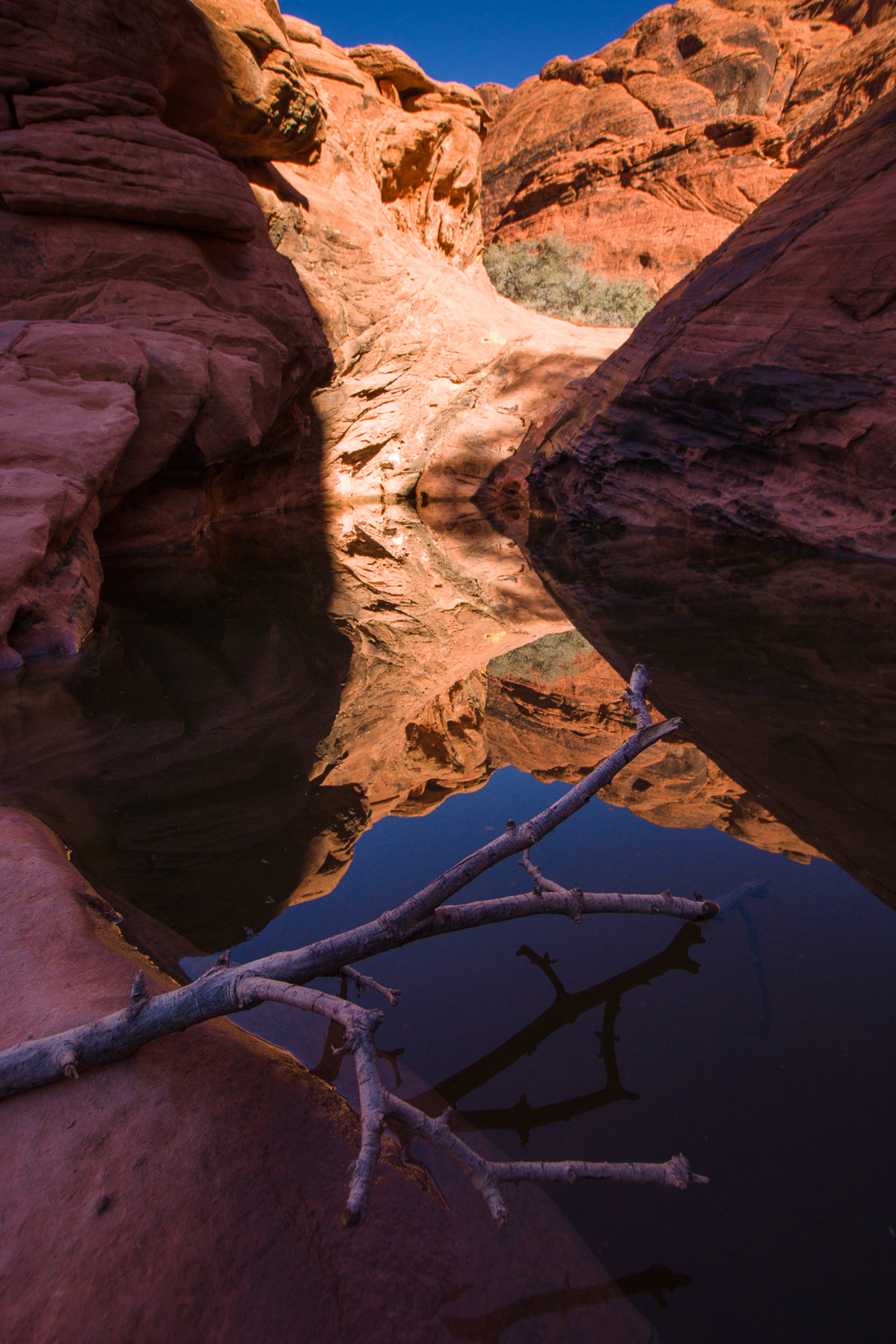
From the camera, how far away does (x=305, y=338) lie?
11258 mm

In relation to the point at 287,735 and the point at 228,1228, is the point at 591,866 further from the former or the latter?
the point at 287,735

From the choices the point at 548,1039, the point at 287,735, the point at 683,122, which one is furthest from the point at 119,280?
the point at 683,122

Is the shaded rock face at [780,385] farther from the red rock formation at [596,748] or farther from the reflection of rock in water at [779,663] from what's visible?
the red rock formation at [596,748]

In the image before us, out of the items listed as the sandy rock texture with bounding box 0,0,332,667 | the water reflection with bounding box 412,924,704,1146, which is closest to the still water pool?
the water reflection with bounding box 412,924,704,1146

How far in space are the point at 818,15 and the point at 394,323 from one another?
25.7 m

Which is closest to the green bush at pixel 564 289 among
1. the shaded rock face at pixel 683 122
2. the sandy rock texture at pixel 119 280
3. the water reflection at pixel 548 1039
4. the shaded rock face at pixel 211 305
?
the shaded rock face at pixel 683 122

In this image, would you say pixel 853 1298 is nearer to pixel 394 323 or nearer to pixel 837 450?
pixel 837 450

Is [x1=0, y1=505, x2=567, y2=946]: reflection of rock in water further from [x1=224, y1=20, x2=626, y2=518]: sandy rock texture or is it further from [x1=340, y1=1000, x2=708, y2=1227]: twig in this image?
[x1=224, y1=20, x2=626, y2=518]: sandy rock texture

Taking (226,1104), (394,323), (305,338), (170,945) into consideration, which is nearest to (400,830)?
(170,945)

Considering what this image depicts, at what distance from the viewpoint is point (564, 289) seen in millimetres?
23062

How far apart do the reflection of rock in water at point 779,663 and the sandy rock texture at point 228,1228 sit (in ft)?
5.26

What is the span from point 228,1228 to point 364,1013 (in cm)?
39

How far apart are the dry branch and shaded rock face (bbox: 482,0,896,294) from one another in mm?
30751

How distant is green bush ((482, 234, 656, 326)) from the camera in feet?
74.6
